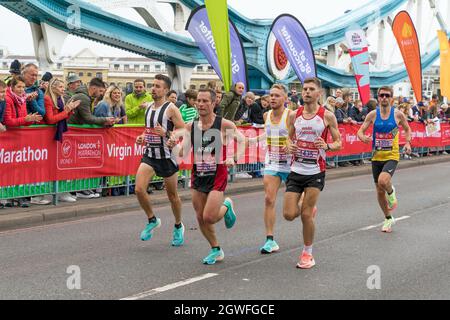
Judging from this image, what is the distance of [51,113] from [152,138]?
331 centimetres

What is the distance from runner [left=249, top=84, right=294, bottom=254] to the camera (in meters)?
8.46

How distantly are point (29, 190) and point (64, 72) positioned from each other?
370 feet

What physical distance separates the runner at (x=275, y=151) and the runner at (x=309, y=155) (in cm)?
73

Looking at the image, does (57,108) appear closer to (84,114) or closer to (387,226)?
(84,114)

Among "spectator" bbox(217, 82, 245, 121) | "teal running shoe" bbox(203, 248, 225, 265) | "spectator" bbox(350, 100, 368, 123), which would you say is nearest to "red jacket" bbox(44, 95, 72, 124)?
"spectator" bbox(217, 82, 245, 121)

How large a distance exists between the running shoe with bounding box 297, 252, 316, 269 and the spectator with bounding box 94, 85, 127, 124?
6.08 meters

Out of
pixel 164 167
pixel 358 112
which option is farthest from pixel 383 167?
pixel 358 112

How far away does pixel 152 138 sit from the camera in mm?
8773

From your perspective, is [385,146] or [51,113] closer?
[385,146]

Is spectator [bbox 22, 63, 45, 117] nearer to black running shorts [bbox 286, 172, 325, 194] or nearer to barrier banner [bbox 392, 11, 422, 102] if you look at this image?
black running shorts [bbox 286, 172, 325, 194]

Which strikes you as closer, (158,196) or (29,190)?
(29,190)

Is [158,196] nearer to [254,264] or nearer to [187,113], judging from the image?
[187,113]

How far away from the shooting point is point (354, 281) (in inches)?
269

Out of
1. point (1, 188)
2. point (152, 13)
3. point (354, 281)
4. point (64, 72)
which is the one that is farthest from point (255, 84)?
point (64, 72)
